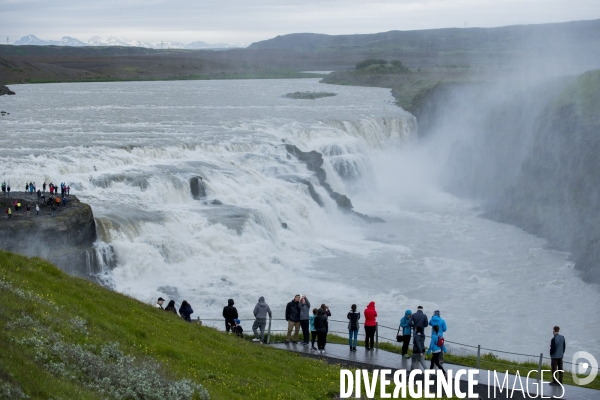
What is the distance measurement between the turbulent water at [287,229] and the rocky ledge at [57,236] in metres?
0.79

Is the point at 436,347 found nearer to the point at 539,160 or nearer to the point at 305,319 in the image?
the point at 305,319

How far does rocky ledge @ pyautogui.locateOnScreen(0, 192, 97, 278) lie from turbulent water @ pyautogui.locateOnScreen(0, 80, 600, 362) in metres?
0.79

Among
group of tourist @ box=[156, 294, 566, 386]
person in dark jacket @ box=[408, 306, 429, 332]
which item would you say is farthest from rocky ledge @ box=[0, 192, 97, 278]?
person in dark jacket @ box=[408, 306, 429, 332]

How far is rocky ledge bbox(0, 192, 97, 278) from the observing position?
25.0m

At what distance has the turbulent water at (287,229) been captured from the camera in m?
27.5

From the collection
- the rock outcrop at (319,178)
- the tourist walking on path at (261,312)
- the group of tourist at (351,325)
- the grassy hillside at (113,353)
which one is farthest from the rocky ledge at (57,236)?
the rock outcrop at (319,178)

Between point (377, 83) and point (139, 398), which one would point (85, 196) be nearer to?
point (139, 398)

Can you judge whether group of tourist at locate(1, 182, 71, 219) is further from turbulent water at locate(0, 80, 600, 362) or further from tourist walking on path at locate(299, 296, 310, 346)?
tourist walking on path at locate(299, 296, 310, 346)

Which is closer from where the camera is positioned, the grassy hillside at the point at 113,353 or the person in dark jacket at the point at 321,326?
the grassy hillside at the point at 113,353

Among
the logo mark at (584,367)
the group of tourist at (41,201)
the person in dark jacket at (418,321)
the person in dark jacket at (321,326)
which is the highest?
the group of tourist at (41,201)

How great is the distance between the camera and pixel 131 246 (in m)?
27.8

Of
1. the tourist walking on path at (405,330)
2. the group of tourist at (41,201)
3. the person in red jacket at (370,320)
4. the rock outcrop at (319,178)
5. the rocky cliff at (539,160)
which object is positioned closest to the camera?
the tourist walking on path at (405,330)

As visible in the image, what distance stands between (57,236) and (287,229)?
1321 cm

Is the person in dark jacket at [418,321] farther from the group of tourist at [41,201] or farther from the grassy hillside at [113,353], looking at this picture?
the group of tourist at [41,201]
